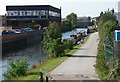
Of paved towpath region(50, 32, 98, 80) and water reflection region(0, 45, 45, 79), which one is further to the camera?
water reflection region(0, 45, 45, 79)

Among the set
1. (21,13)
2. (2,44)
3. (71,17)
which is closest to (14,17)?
(21,13)

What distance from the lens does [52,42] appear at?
1331 inches

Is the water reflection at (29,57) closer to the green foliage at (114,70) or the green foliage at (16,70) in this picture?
the green foliage at (16,70)

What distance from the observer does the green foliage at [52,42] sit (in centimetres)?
3356

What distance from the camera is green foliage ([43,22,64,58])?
33562 millimetres

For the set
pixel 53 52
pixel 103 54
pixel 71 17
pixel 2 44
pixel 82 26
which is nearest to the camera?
pixel 103 54

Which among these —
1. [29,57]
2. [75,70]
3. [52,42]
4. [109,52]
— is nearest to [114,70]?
[109,52]

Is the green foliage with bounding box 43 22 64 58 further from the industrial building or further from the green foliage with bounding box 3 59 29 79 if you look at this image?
the industrial building

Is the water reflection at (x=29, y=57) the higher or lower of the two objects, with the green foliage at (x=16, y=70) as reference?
lower

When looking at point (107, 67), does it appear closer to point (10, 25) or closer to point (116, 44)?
point (116, 44)

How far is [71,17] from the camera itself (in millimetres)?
180875

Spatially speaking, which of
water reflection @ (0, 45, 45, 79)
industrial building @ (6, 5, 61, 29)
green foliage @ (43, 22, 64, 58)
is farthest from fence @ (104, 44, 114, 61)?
industrial building @ (6, 5, 61, 29)

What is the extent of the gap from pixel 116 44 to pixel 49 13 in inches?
4060

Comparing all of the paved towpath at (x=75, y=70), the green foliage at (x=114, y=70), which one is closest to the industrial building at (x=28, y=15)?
the paved towpath at (x=75, y=70)
